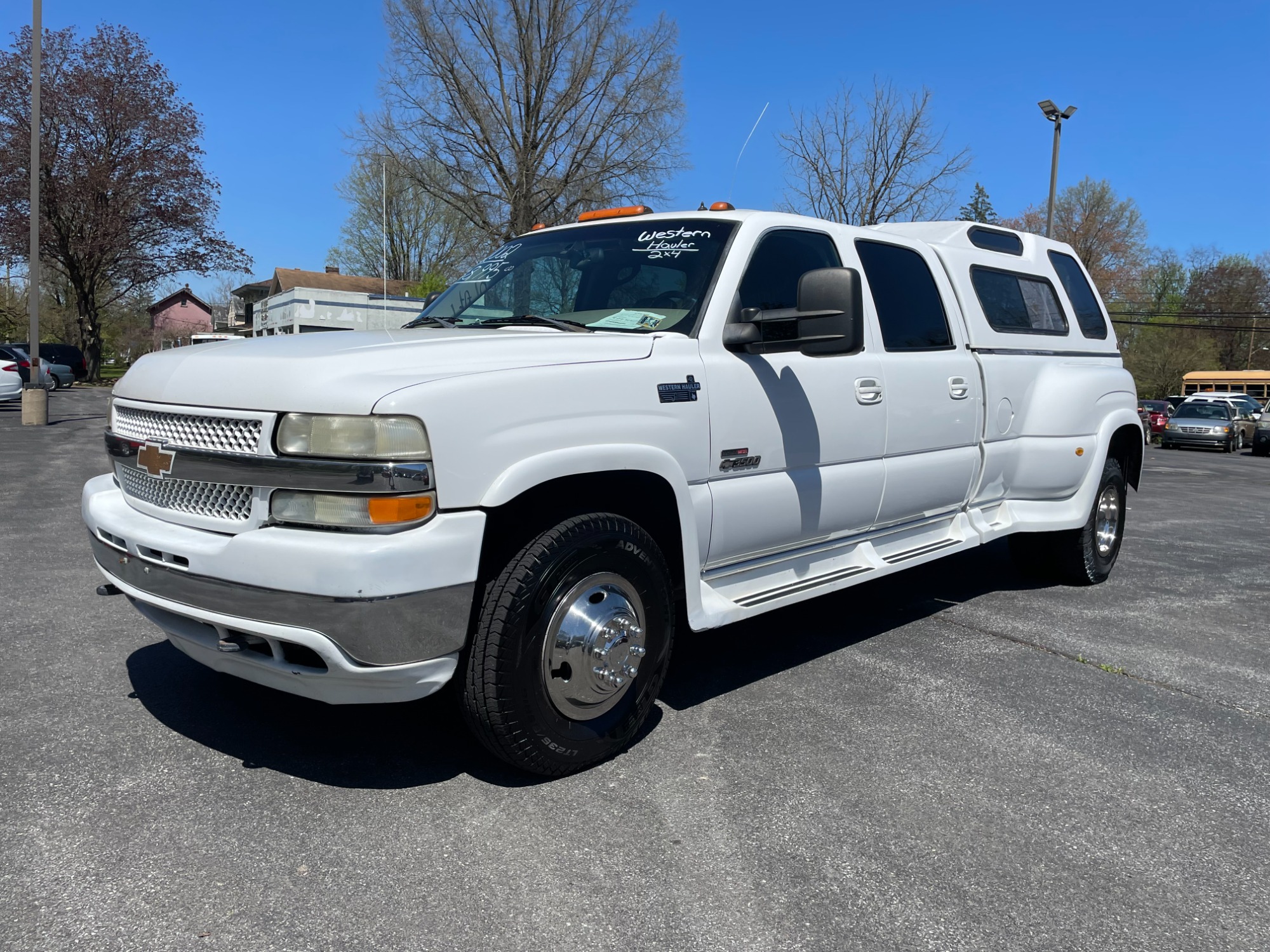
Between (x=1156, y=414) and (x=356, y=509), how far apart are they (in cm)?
3718

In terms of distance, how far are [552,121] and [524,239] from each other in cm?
2288

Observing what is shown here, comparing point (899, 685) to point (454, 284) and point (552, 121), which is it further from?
point (552, 121)

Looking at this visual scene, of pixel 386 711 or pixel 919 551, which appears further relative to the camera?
pixel 919 551

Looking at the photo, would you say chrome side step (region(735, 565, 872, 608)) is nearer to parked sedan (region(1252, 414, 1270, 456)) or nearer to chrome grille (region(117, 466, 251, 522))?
chrome grille (region(117, 466, 251, 522))

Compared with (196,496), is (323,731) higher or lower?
lower

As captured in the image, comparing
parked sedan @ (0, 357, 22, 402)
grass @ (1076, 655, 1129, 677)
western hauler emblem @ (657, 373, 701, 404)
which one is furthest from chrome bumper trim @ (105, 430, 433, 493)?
parked sedan @ (0, 357, 22, 402)

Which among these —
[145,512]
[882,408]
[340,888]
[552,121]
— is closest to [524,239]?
[882,408]

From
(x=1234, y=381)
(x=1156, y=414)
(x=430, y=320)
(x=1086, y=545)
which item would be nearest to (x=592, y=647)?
(x=430, y=320)

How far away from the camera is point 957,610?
5.73 metres

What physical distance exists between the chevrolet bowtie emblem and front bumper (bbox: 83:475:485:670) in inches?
12.2

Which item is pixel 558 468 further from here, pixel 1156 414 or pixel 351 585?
pixel 1156 414

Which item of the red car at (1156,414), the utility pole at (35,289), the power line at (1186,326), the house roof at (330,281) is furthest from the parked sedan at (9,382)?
the power line at (1186,326)

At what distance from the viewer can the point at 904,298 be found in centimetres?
488

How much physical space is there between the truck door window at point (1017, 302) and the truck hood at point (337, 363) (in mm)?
2814
